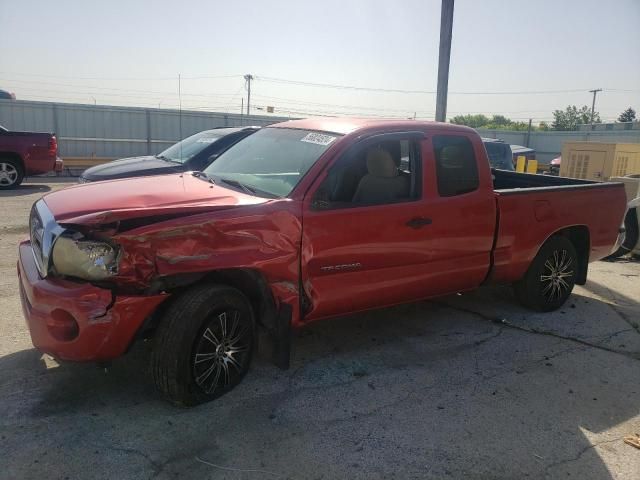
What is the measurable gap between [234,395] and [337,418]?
2.34ft

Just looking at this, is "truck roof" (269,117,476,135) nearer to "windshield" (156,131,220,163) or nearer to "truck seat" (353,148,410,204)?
"truck seat" (353,148,410,204)

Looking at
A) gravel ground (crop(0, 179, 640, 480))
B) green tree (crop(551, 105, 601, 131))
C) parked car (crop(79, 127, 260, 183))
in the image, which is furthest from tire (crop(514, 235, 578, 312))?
green tree (crop(551, 105, 601, 131))

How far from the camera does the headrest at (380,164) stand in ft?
13.8

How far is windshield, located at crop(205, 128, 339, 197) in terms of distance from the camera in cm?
393

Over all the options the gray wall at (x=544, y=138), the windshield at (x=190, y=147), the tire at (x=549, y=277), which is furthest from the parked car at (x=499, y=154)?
the gray wall at (x=544, y=138)

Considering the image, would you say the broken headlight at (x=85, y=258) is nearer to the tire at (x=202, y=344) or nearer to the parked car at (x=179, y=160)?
the tire at (x=202, y=344)

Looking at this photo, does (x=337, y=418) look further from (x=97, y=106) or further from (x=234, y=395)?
(x=97, y=106)

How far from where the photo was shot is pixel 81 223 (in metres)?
3.07

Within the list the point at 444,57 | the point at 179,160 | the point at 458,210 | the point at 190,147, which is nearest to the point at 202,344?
the point at 458,210

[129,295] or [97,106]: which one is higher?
[97,106]

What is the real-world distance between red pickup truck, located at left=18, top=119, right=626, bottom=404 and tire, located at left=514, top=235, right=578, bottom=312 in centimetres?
3

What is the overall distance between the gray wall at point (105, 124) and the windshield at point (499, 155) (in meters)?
10.8

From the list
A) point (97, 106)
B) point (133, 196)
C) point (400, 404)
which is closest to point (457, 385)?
point (400, 404)

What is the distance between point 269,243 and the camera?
11.6 ft
